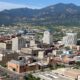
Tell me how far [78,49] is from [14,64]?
10.2m

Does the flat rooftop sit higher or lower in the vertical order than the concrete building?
lower

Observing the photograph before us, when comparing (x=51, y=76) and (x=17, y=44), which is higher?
(x=17, y=44)

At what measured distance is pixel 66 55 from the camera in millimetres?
28234

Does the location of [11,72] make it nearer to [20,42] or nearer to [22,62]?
[22,62]

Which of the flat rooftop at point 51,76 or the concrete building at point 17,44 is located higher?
the concrete building at point 17,44

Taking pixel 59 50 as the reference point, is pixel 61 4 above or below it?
above

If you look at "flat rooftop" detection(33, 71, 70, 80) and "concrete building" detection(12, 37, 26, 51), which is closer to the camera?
"flat rooftop" detection(33, 71, 70, 80)

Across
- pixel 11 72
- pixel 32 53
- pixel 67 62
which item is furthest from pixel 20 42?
pixel 11 72

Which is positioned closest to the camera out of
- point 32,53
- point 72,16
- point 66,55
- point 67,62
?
point 67,62

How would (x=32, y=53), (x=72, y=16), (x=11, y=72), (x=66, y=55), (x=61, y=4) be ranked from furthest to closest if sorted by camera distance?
(x=61, y=4) → (x=72, y=16) → (x=32, y=53) → (x=66, y=55) → (x=11, y=72)

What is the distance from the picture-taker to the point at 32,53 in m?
30.4

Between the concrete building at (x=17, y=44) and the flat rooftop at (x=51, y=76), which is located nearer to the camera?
the flat rooftop at (x=51, y=76)

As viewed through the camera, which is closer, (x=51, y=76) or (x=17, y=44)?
(x=51, y=76)

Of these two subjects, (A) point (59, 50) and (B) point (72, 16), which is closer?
(A) point (59, 50)
